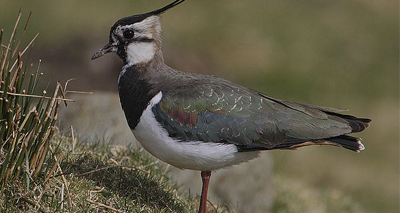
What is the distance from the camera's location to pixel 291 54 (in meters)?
15.9

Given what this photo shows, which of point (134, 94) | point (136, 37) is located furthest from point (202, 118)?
point (136, 37)

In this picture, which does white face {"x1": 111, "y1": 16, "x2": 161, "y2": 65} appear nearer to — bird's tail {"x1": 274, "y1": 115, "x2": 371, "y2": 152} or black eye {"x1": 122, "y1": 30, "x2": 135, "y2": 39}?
black eye {"x1": 122, "y1": 30, "x2": 135, "y2": 39}

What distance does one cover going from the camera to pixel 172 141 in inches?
217

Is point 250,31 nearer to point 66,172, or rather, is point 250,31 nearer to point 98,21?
point 98,21

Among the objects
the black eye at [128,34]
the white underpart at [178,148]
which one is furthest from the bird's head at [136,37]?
the white underpart at [178,148]

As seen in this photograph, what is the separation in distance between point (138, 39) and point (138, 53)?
0.15 metres

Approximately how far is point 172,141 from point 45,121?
4.06 ft

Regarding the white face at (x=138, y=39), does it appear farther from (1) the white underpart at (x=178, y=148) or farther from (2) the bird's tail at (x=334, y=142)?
(2) the bird's tail at (x=334, y=142)

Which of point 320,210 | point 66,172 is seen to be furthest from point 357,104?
point 66,172

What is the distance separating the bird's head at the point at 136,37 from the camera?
5915 millimetres

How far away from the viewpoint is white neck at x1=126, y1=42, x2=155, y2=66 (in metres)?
6.01

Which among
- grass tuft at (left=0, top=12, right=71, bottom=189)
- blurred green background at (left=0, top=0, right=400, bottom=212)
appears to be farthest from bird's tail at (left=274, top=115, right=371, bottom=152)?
blurred green background at (left=0, top=0, right=400, bottom=212)

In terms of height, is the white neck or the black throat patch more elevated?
the white neck

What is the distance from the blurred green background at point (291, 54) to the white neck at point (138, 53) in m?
7.25
